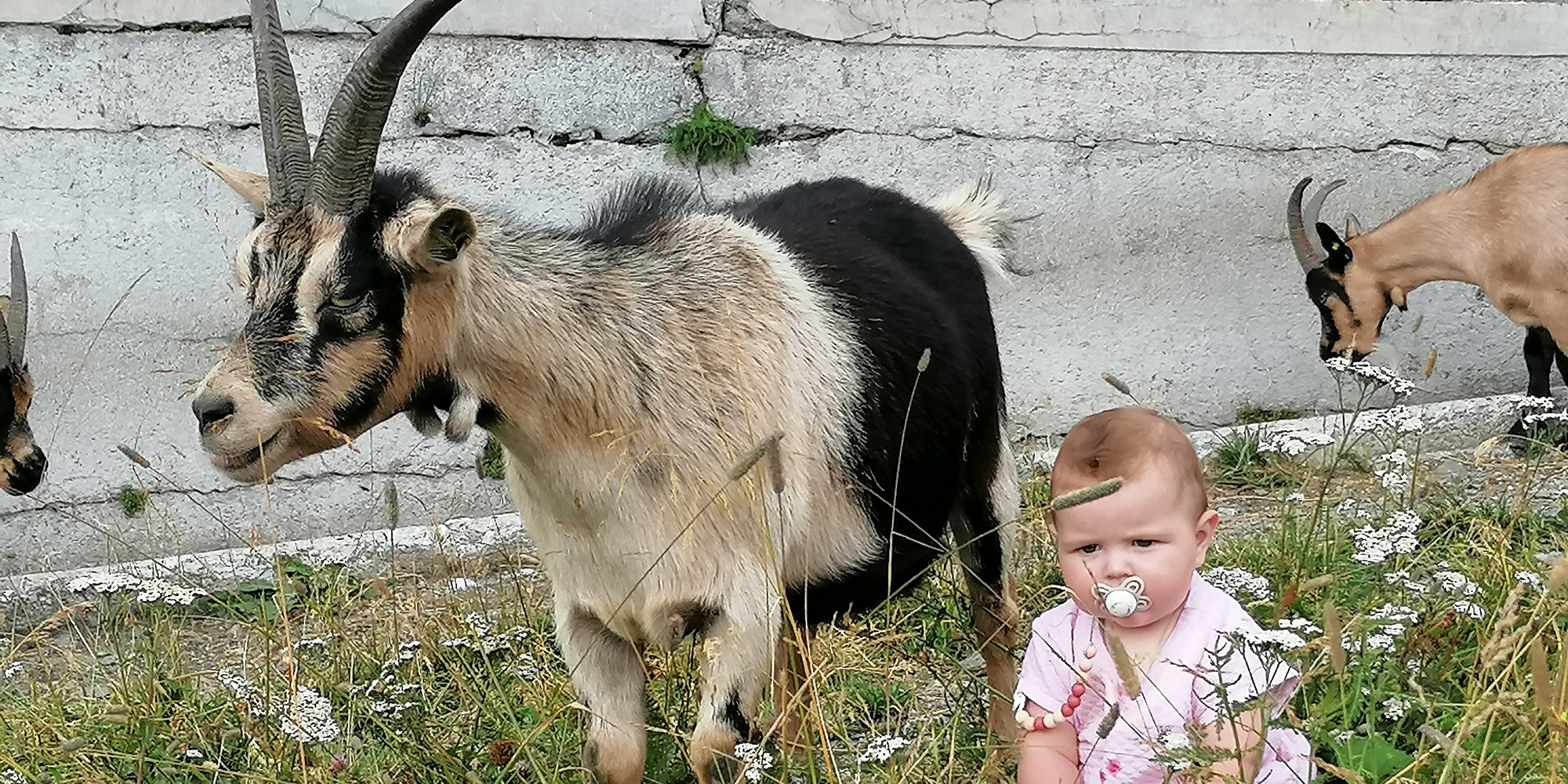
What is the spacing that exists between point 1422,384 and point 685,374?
452cm

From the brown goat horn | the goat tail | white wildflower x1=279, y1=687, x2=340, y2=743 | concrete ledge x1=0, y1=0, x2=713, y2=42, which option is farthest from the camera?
the brown goat horn

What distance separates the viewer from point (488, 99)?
5324 mm

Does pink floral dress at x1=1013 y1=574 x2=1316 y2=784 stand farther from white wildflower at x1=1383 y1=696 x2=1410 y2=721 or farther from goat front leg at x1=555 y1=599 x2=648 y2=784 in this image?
goat front leg at x1=555 y1=599 x2=648 y2=784

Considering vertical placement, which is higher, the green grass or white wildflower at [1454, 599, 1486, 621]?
white wildflower at [1454, 599, 1486, 621]

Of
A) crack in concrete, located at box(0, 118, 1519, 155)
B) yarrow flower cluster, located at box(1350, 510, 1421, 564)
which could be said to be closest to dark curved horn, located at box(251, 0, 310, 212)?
yarrow flower cluster, located at box(1350, 510, 1421, 564)

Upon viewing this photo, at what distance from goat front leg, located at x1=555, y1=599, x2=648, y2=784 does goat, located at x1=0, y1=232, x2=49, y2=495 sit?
237 cm

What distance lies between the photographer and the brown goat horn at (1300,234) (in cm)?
589

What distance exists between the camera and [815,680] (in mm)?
2746

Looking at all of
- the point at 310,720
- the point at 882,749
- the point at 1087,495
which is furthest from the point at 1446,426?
the point at 310,720

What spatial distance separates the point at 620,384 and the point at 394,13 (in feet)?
9.63

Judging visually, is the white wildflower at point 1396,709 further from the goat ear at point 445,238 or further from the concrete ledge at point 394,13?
the concrete ledge at point 394,13

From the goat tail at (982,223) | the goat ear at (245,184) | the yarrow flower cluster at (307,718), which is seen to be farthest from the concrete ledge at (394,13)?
the yarrow flower cluster at (307,718)

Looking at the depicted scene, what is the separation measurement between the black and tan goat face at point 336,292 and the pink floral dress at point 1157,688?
115 centimetres

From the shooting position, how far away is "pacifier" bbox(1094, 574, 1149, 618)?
2201mm
